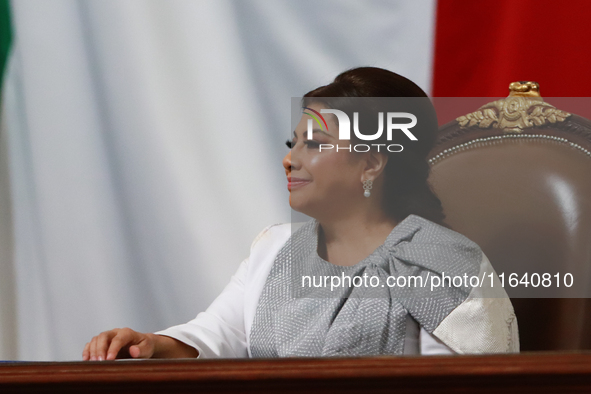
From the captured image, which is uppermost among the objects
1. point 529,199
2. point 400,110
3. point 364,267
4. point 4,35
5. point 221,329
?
point 4,35

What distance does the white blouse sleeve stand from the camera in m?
0.94

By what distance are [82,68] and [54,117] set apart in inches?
6.3

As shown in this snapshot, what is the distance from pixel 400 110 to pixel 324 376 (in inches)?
24.0

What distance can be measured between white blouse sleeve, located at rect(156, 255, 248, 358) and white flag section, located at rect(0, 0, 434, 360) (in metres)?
0.42

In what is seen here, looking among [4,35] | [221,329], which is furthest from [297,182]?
[4,35]

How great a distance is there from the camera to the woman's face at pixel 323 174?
0.90m

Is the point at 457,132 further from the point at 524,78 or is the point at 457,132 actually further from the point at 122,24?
the point at 122,24

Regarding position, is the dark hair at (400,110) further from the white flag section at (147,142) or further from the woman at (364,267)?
the white flag section at (147,142)

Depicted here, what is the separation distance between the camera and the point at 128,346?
803 millimetres

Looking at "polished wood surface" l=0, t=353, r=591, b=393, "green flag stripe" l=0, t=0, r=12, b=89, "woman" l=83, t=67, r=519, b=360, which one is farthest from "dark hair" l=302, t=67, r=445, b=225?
"green flag stripe" l=0, t=0, r=12, b=89

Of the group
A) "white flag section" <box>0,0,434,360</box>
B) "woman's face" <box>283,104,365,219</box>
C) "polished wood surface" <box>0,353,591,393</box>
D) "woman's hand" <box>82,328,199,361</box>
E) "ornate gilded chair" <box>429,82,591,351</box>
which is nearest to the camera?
"polished wood surface" <box>0,353,591,393</box>

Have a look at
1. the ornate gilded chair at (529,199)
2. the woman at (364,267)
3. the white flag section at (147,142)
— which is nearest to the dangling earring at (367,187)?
the woman at (364,267)

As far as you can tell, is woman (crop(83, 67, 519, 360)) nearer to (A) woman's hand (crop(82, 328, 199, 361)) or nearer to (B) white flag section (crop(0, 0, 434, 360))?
(A) woman's hand (crop(82, 328, 199, 361))

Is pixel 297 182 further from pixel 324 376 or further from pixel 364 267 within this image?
pixel 324 376
